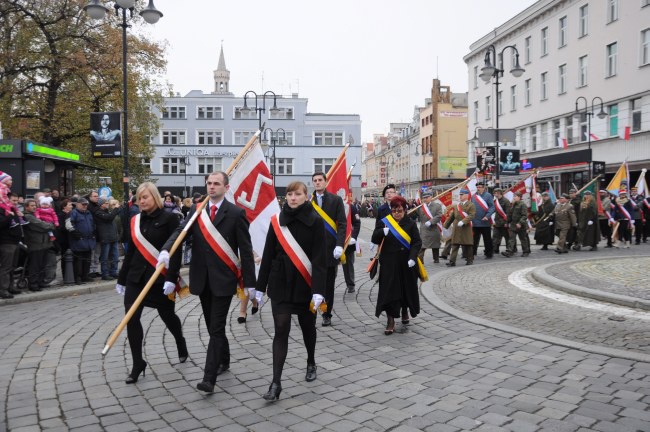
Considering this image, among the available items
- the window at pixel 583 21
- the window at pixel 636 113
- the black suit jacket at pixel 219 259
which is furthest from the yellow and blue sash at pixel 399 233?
the window at pixel 583 21

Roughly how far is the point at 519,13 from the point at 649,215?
977 inches

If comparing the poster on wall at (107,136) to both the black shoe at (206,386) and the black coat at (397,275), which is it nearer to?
the black coat at (397,275)

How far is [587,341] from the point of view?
6.50 meters

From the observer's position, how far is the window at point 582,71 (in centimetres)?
3400

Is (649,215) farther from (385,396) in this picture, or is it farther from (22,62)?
(22,62)

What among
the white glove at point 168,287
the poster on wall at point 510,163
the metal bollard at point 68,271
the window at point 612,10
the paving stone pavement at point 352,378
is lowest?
the paving stone pavement at point 352,378

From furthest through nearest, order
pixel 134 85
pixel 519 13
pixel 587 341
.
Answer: pixel 519 13 → pixel 134 85 → pixel 587 341

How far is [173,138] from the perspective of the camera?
2554 inches

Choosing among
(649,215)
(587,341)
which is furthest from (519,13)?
(587,341)

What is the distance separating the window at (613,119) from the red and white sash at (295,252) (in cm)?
3108

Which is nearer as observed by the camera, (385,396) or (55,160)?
(385,396)

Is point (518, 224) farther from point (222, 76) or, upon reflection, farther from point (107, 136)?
point (222, 76)

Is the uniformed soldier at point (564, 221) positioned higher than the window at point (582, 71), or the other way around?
the window at point (582, 71)

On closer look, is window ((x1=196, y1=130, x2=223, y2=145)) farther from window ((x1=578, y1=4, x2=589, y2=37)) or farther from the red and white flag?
the red and white flag
